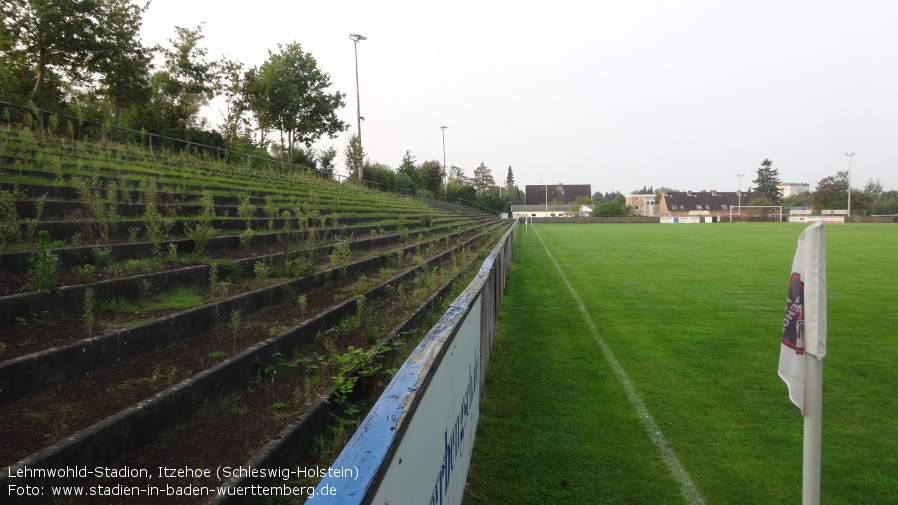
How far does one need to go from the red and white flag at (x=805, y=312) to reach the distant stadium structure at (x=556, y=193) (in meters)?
125

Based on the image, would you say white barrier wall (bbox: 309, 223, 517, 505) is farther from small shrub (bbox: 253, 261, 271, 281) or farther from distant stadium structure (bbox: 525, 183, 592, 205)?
distant stadium structure (bbox: 525, 183, 592, 205)

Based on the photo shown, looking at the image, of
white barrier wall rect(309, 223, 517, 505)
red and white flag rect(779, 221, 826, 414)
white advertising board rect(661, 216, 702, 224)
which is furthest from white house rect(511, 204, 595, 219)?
red and white flag rect(779, 221, 826, 414)

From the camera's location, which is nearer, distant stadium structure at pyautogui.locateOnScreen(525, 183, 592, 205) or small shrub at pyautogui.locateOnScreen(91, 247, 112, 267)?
small shrub at pyautogui.locateOnScreen(91, 247, 112, 267)

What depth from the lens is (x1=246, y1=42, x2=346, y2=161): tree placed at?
35375mm

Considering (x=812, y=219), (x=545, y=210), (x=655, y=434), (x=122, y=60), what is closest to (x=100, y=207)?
(x=655, y=434)

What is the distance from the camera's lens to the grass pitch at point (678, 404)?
397 centimetres

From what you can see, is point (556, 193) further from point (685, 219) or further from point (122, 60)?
point (122, 60)

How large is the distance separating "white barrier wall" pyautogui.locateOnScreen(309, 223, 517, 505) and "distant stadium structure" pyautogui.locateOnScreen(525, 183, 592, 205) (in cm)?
12461

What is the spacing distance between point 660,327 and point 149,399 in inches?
325

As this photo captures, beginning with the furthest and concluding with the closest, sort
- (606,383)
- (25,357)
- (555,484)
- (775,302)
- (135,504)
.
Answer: (775,302) → (606,383) → (555,484) → (25,357) → (135,504)

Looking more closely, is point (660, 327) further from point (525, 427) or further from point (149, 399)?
point (149, 399)

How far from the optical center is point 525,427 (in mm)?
5035

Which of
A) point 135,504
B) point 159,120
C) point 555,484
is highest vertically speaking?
point 159,120

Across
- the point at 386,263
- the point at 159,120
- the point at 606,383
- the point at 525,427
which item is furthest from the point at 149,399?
the point at 159,120
